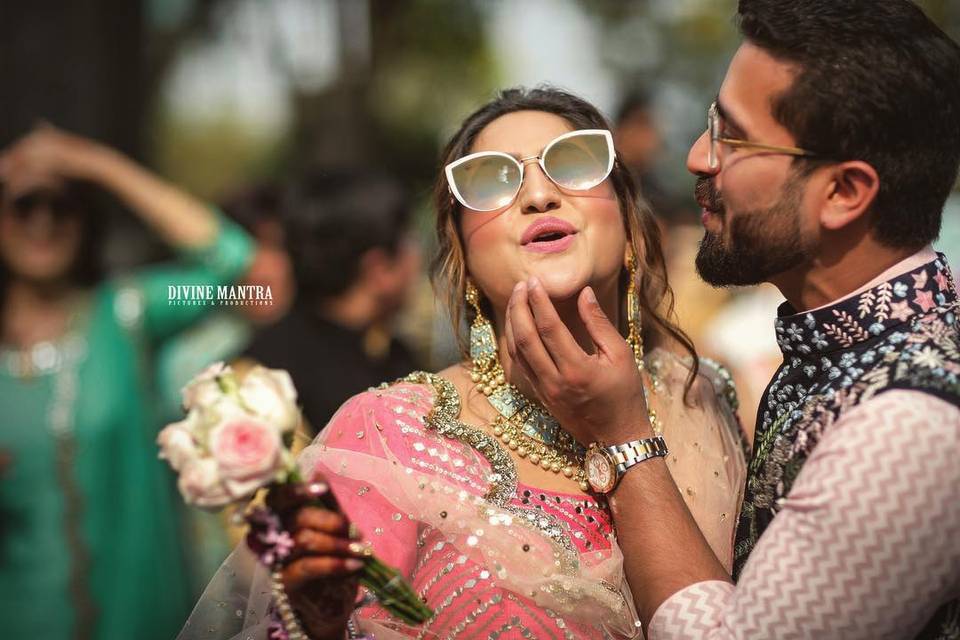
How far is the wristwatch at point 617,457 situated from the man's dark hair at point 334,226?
2650 millimetres

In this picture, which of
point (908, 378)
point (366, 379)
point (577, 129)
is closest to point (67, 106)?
point (366, 379)

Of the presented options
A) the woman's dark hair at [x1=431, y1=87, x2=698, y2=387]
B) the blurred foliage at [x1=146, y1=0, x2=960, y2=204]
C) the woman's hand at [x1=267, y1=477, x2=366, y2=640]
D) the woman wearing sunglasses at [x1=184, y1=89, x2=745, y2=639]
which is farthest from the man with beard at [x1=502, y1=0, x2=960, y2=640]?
the blurred foliage at [x1=146, y1=0, x2=960, y2=204]

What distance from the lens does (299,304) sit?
4883mm

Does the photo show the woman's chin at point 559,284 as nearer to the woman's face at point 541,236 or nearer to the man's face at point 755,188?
the woman's face at point 541,236

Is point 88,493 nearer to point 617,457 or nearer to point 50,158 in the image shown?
point 50,158

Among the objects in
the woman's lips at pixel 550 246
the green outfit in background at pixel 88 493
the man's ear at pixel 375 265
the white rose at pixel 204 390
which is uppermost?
the woman's lips at pixel 550 246

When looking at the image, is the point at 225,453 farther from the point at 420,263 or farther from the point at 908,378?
the point at 420,263

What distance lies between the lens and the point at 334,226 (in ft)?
16.0

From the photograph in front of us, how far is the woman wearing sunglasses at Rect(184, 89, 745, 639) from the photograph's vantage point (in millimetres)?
2367

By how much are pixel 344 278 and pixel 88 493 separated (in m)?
1.57

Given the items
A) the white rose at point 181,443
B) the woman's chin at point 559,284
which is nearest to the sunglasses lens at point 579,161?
the woman's chin at point 559,284

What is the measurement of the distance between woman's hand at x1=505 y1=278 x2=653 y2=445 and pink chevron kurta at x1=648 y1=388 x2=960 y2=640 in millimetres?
455

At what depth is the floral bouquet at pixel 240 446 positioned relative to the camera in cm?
187

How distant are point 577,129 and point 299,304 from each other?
2345mm
